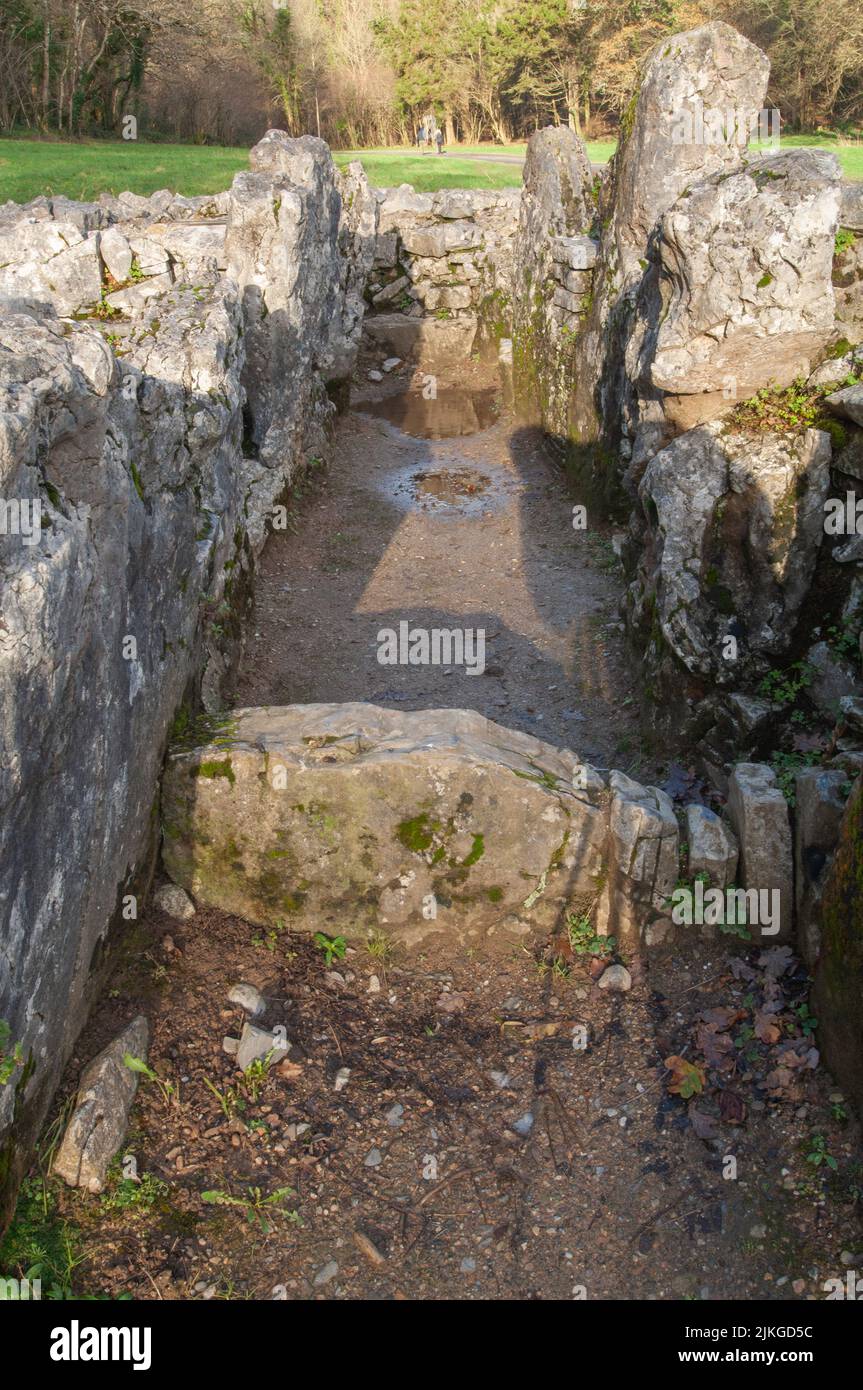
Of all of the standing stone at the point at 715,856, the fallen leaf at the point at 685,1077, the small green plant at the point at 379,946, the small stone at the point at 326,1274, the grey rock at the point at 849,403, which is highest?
the grey rock at the point at 849,403

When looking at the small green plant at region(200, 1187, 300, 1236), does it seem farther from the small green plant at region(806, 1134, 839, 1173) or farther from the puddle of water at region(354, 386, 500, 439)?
the puddle of water at region(354, 386, 500, 439)

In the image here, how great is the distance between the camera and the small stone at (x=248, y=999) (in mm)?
5105

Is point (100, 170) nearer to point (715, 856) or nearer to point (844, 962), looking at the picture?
point (715, 856)

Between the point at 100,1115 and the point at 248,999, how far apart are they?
1.00 m

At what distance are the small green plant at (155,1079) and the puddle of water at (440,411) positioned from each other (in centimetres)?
1233

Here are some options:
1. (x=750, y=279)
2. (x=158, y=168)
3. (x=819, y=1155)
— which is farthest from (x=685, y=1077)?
(x=158, y=168)

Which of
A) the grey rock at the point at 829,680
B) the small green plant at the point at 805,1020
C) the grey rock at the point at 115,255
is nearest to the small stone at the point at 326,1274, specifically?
the small green plant at the point at 805,1020

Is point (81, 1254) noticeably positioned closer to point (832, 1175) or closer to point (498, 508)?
point (832, 1175)

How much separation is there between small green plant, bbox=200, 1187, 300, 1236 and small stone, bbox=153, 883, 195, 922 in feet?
5.51

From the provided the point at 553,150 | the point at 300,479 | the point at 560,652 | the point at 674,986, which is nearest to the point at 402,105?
the point at 553,150

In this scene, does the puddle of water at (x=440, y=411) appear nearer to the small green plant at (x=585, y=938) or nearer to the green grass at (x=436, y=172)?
the green grass at (x=436, y=172)

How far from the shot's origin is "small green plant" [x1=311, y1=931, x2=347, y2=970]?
18.0 feet

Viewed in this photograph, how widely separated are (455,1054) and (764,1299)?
1.74 m

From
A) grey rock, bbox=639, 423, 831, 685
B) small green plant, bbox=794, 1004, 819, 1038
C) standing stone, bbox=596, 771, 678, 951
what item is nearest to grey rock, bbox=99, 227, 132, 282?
grey rock, bbox=639, 423, 831, 685
